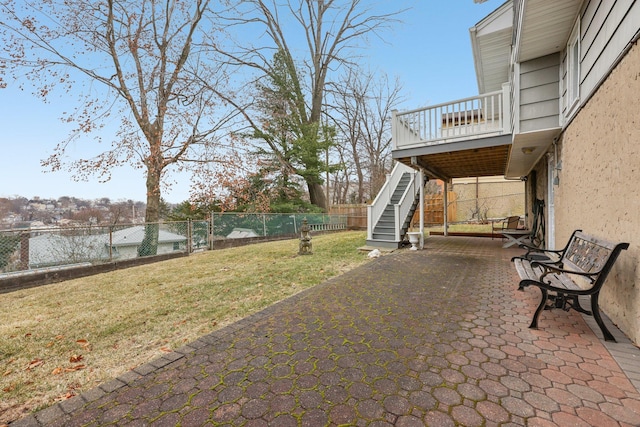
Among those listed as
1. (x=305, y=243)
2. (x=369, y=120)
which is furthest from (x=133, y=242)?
(x=369, y=120)

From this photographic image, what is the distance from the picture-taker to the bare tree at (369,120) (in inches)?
934

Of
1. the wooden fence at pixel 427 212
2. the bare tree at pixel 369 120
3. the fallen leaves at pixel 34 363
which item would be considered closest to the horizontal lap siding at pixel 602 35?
the fallen leaves at pixel 34 363

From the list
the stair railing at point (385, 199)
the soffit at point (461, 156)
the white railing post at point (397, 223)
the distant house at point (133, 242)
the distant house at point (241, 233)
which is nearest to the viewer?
the soffit at point (461, 156)

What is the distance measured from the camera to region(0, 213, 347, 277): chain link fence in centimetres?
620

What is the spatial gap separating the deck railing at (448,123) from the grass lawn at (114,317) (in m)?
3.85

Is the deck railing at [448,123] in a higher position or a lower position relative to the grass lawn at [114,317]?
higher

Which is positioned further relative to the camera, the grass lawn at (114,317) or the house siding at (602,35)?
the house siding at (602,35)

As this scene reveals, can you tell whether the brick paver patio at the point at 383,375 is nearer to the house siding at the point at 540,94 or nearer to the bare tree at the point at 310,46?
the house siding at the point at 540,94

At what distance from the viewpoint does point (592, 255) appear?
10.3 ft

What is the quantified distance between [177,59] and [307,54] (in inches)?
362

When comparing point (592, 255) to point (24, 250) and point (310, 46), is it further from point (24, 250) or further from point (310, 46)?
point (310, 46)

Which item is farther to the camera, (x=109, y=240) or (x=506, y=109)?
(x=109, y=240)

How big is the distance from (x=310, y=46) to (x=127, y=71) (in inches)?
463

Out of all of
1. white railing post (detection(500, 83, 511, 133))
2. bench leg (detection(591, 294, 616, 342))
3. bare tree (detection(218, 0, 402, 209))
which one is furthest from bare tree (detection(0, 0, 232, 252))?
white railing post (detection(500, 83, 511, 133))
